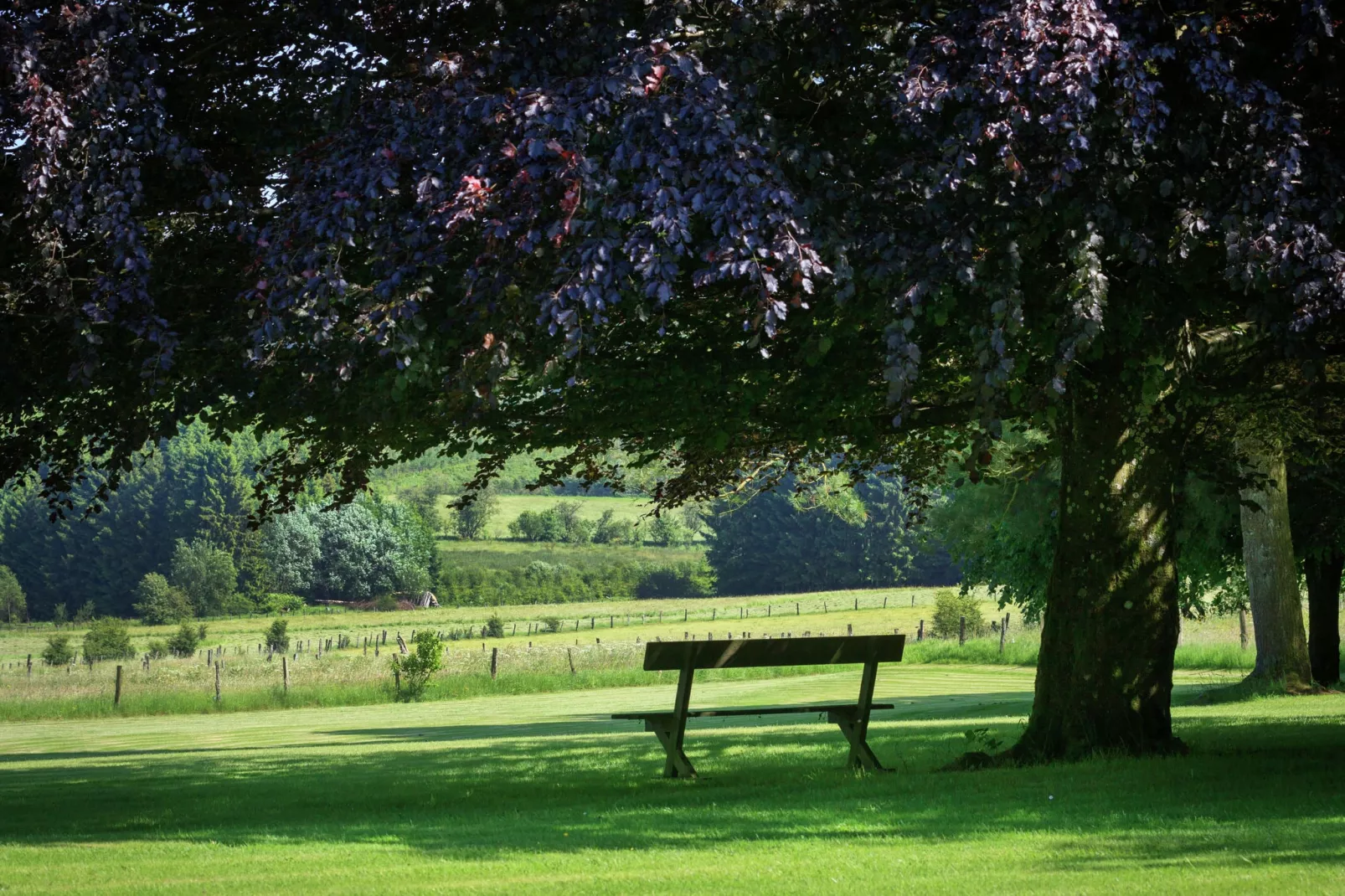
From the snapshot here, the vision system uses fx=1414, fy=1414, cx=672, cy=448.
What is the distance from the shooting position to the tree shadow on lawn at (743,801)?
814 cm

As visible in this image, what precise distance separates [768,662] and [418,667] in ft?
86.2

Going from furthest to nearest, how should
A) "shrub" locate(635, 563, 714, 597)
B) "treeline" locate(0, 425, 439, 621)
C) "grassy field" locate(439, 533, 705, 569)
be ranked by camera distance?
"grassy field" locate(439, 533, 705, 569)
"shrub" locate(635, 563, 714, 597)
"treeline" locate(0, 425, 439, 621)

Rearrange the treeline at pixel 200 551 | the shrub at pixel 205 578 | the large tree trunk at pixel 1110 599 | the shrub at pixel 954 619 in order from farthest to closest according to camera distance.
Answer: the shrub at pixel 205 578
the treeline at pixel 200 551
the shrub at pixel 954 619
the large tree trunk at pixel 1110 599

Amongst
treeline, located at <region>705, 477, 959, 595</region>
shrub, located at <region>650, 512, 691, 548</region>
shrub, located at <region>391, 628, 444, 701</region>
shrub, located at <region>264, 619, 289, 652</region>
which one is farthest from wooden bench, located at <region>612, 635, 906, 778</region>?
shrub, located at <region>650, 512, 691, 548</region>

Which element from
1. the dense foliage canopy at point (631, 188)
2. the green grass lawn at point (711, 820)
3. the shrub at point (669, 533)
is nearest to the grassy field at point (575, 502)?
the shrub at point (669, 533)

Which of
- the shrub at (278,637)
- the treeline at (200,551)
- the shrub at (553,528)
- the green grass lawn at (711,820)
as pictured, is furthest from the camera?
the shrub at (553,528)

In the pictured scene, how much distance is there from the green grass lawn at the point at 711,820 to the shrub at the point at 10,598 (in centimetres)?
11729

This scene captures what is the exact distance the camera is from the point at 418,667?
36.4 meters

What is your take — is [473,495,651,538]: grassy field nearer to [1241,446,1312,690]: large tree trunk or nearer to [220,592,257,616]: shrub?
[220,592,257,616]: shrub

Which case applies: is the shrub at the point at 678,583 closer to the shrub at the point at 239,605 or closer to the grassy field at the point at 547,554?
the grassy field at the point at 547,554

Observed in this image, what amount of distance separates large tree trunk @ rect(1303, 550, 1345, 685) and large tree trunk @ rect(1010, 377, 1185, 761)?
14.8m

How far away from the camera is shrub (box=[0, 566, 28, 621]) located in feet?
408

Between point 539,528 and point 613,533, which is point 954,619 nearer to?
point 539,528

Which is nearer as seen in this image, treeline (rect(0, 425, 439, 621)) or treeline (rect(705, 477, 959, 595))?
treeline (rect(0, 425, 439, 621))
